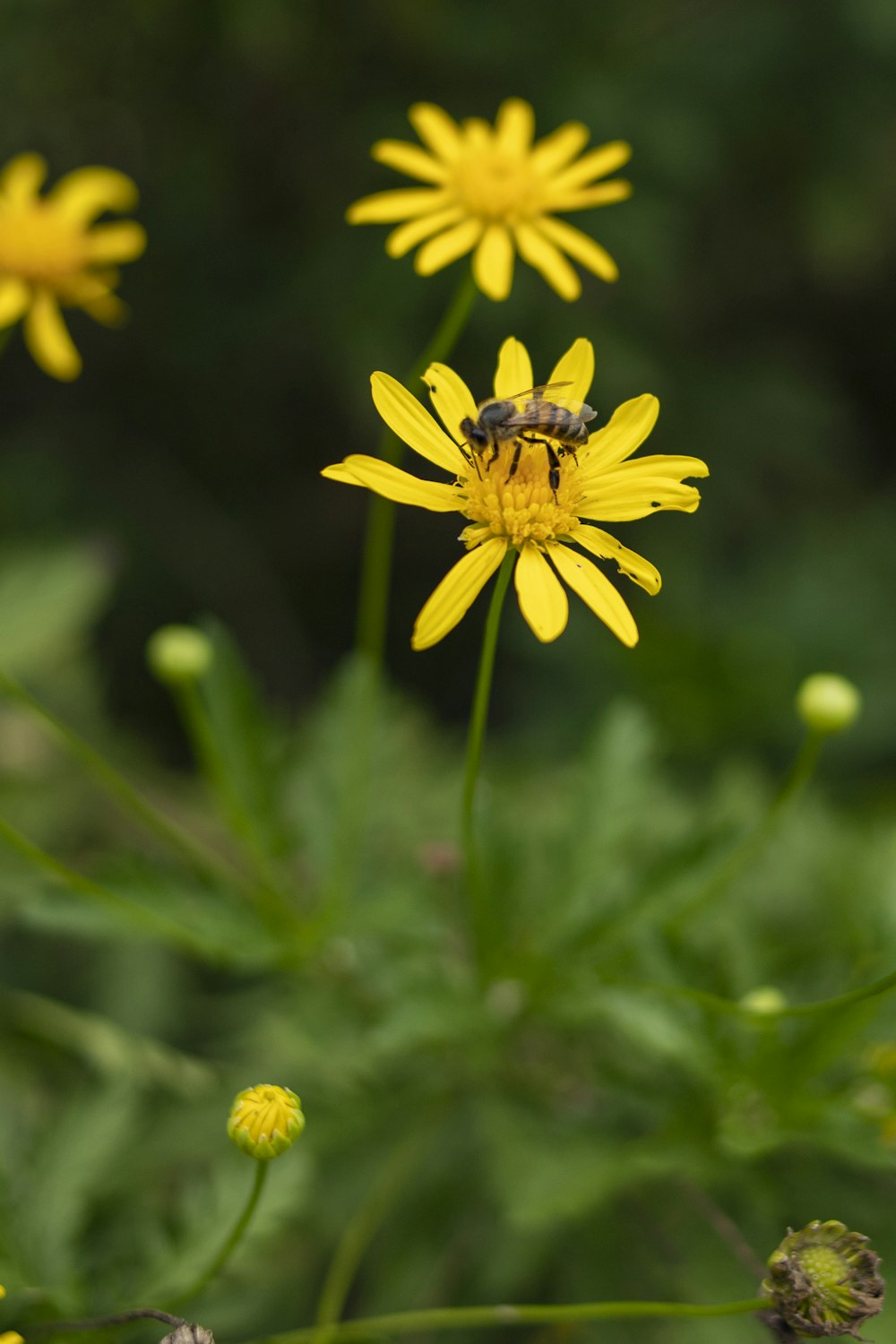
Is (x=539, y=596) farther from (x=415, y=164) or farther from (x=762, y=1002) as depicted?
(x=415, y=164)

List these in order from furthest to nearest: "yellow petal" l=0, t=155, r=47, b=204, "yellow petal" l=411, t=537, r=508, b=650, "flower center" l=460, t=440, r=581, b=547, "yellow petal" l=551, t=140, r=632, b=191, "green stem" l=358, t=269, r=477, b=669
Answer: "yellow petal" l=0, t=155, r=47, b=204
"yellow petal" l=551, t=140, r=632, b=191
"green stem" l=358, t=269, r=477, b=669
"flower center" l=460, t=440, r=581, b=547
"yellow petal" l=411, t=537, r=508, b=650

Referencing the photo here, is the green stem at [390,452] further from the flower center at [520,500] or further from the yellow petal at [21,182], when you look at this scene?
the yellow petal at [21,182]

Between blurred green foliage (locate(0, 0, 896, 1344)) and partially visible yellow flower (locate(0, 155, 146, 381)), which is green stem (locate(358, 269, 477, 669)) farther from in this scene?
partially visible yellow flower (locate(0, 155, 146, 381))

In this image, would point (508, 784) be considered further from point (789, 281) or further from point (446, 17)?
point (789, 281)

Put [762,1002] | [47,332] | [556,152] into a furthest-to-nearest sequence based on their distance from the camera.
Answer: [47,332] < [556,152] < [762,1002]

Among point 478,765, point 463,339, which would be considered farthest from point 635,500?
point 463,339

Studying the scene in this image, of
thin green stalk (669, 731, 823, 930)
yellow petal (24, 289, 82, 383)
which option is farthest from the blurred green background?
thin green stalk (669, 731, 823, 930)

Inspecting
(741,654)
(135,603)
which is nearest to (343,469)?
(741,654)
